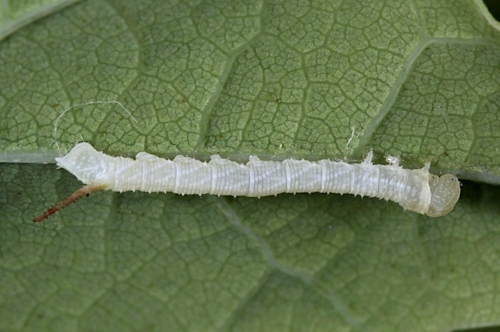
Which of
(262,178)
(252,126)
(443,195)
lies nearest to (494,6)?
(443,195)

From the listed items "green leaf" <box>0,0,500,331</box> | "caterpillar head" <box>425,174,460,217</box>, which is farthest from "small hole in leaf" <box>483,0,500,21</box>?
"caterpillar head" <box>425,174,460,217</box>

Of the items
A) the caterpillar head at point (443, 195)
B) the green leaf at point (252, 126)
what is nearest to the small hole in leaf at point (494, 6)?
the green leaf at point (252, 126)

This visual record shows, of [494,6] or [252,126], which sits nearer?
[252,126]

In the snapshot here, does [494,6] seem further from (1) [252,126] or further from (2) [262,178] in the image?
(2) [262,178]

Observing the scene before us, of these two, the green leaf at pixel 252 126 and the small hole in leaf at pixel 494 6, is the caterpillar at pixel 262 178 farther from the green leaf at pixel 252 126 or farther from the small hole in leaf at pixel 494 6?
the small hole in leaf at pixel 494 6

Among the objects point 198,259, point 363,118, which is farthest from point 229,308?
point 363,118
